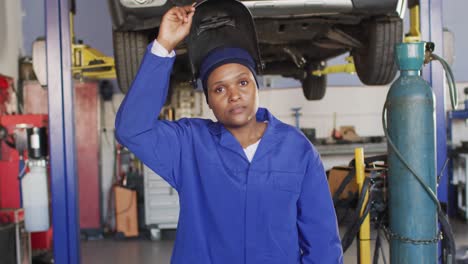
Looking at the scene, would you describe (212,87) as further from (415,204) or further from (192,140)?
(415,204)

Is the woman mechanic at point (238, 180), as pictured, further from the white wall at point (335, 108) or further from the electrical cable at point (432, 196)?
the white wall at point (335, 108)

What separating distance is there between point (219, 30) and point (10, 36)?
466 cm

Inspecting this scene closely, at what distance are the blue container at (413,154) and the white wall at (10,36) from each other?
462 centimetres

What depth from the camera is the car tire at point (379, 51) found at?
266 centimetres

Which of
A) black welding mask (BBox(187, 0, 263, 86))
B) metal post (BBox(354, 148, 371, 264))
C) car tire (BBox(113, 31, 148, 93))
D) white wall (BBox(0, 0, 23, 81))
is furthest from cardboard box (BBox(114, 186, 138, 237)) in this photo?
black welding mask (BBox(187, 0, 263, 86))

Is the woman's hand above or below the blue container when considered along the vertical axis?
above

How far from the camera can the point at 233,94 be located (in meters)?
1.36

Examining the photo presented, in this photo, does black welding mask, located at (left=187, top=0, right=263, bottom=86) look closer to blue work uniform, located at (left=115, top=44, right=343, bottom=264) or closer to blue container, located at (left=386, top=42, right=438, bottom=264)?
blue work uniform, located at (left=115, top=44, right=343, bottom=264)

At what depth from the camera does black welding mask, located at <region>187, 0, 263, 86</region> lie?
1.56m

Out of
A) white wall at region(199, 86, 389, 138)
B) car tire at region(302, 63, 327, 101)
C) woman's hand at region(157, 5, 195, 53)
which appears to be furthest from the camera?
white wall at region(199, 86, 389, 138)

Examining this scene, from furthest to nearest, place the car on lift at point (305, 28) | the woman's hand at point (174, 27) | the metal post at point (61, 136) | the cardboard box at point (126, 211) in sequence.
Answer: the cardboard box at point (126, 211), the metal post at point (61, 136), the car on lift at point (305, 28), the woman's hand at point (174, 27)

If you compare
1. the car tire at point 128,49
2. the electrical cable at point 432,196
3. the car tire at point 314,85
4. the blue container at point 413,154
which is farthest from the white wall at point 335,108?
the blue container at point 413,154

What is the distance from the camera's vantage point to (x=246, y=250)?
1.35 meters

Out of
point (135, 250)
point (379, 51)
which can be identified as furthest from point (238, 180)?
point (135, 250)
